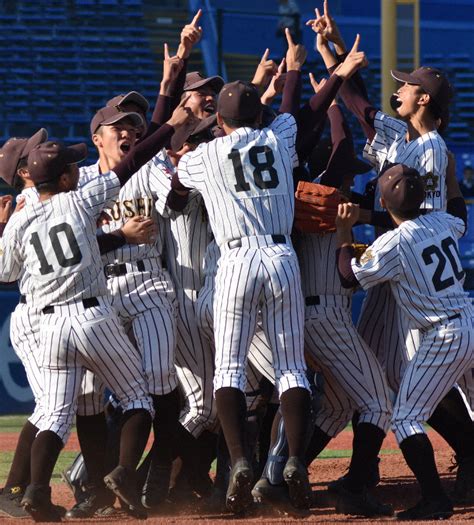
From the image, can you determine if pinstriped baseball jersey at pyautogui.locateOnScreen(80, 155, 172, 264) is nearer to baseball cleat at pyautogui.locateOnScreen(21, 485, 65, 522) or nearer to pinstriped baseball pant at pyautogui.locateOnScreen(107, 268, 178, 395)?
pinstriped baseball pant at pyautogui.locateOnScreen(107, 268, 178, 395)

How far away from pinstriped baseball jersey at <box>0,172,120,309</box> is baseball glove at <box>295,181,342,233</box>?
0.79 meters

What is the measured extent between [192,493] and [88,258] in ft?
4.00

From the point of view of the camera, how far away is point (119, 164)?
457 cm

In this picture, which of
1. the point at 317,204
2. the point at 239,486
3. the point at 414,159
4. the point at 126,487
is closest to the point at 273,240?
the point at 317,204

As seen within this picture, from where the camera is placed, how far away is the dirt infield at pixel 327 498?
14.5 feet

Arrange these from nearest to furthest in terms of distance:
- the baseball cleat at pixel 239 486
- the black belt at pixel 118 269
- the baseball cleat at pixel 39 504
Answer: the baseball cleat at pixel 239 486, the baseball cleat at pixel 39 504, the black belt at pixel 118 269

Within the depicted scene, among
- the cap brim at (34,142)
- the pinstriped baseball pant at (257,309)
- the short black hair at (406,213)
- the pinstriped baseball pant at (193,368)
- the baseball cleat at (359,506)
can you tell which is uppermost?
the cap brim at (34,142)

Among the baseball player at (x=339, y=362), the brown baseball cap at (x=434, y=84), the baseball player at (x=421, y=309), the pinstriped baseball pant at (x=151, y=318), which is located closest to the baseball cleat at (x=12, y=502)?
the pinstriped baseball pant at (x=151, y=318)

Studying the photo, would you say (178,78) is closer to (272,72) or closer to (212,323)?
(272,72)

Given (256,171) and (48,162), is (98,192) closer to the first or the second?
(48,162)

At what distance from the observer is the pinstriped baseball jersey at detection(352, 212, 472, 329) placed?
14.4ft

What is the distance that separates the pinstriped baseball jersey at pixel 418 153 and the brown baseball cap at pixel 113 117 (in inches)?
42.4

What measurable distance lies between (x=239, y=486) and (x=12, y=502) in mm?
1155

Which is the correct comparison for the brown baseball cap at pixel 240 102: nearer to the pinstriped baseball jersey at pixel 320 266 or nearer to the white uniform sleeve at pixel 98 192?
the white uniform sleeve at pixel 98 192
